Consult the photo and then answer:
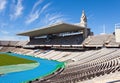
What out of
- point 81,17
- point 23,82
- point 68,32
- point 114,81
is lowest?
point 23,82

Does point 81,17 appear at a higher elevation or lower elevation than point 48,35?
higher

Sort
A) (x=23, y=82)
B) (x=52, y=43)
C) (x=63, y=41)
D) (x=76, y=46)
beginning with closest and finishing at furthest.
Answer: (x=23, y=82)
(x=76, y=46)
(x=63, y=41)
(x=52, y=43)

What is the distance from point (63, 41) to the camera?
5353 cm

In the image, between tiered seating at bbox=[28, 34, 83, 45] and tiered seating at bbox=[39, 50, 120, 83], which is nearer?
tiered seating at bbox=[39, 50, 120, 83]

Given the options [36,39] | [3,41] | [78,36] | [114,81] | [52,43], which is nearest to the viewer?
[114,81]

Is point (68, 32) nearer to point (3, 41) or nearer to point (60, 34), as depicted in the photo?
point (60, 34)

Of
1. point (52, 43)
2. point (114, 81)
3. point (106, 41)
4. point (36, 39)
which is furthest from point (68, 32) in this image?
point (114, 81)

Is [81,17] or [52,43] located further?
[52,43]

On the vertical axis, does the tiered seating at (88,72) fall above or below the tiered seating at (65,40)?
below

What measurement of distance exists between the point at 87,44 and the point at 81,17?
11338mm

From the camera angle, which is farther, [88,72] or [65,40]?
[65,40]

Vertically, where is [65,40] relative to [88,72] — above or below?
above

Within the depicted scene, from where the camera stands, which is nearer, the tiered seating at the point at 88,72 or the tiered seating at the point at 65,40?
the tiered seating at the point at 88,72

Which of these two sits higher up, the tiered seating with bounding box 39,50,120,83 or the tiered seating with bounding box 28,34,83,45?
the tiered seating with bounding box 28,34,83,45
